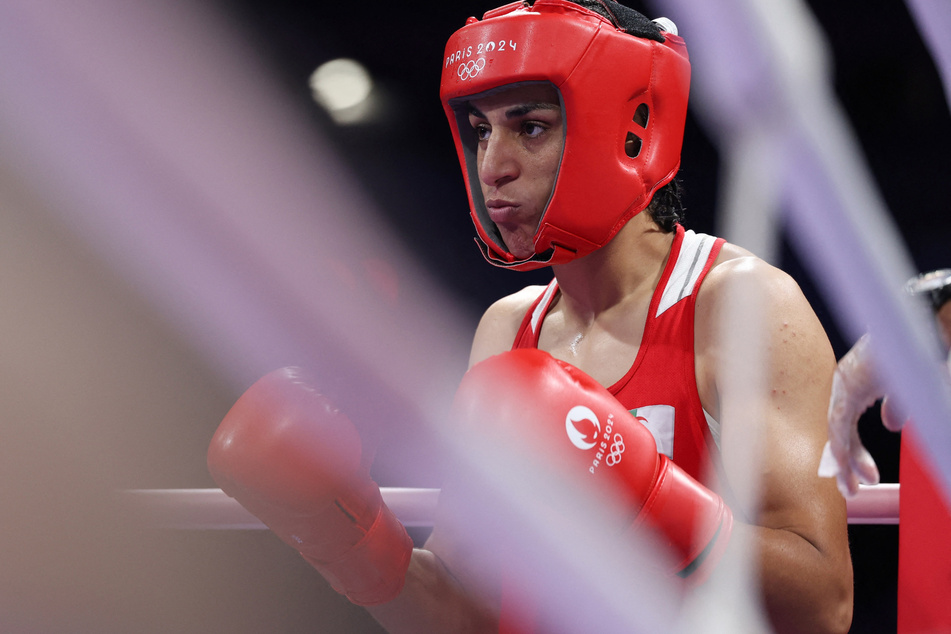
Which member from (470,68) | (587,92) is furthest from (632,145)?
Result: (470,68)

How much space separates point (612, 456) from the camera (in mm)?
907

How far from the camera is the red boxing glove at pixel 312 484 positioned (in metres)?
1.00

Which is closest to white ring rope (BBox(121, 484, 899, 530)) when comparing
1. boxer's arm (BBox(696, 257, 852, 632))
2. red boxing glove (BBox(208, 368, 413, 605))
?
red boxing glove (BBox(208, 368, 413, 605))

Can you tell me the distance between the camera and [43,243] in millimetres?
2779

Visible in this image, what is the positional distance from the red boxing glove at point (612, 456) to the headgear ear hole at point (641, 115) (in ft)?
1.93

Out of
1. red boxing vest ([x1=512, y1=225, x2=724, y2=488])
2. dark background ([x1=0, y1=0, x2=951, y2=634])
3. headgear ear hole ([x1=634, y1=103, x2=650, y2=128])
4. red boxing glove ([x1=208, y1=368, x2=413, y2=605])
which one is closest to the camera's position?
red boxing glove ([x1=208, y1=368, x2=413, y2=605])

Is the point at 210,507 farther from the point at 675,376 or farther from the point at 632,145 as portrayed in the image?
the point at 632,145

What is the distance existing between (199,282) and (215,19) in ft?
3.70

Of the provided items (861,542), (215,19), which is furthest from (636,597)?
(215,19)

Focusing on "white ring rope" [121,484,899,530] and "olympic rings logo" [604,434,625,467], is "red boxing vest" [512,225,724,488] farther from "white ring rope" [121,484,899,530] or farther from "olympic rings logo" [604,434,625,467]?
"white ring rope" [121,484,899,530]

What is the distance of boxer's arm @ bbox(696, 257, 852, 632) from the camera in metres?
0.99

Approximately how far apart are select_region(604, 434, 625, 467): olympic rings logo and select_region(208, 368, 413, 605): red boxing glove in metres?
→ 0.37

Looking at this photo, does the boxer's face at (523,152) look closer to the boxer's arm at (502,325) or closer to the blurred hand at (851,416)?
the boxer's arm at (502,325)

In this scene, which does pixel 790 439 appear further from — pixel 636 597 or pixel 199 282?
pixel 199 282
